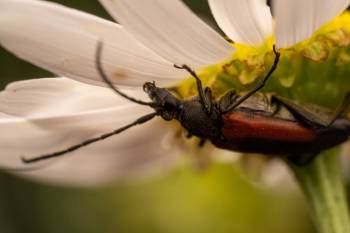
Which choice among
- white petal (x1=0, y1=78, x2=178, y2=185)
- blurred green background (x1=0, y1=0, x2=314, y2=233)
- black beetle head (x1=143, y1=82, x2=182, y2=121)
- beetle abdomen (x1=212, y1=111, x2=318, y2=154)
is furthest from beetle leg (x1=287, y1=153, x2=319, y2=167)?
blurred green background (x1=0, y1=0, x2=314, y2=233)

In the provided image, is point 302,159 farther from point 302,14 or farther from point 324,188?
point 302,14

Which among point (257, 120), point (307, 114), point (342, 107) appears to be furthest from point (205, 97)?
point (342, 107)

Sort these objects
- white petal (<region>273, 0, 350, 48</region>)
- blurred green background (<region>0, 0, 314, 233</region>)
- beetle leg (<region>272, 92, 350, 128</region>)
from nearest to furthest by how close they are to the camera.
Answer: white petal (<region>273, 0, 350, 48</region>), beetle leg (<region>272, 92, 350, 128</region>), blurred green background (<region>0, 0, 314, 233</region>)

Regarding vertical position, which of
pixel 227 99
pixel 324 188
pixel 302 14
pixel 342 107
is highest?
pixel 302 14

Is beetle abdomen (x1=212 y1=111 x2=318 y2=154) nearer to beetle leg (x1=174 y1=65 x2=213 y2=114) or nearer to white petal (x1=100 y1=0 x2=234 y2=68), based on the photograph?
beetle leg (x1=174 y1=65 x2=213 y2=114)

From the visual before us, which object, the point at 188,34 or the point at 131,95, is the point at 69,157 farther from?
the point at 188,34

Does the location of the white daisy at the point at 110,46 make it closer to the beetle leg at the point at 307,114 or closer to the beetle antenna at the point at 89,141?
the beetle antenna at the point at 89,141
